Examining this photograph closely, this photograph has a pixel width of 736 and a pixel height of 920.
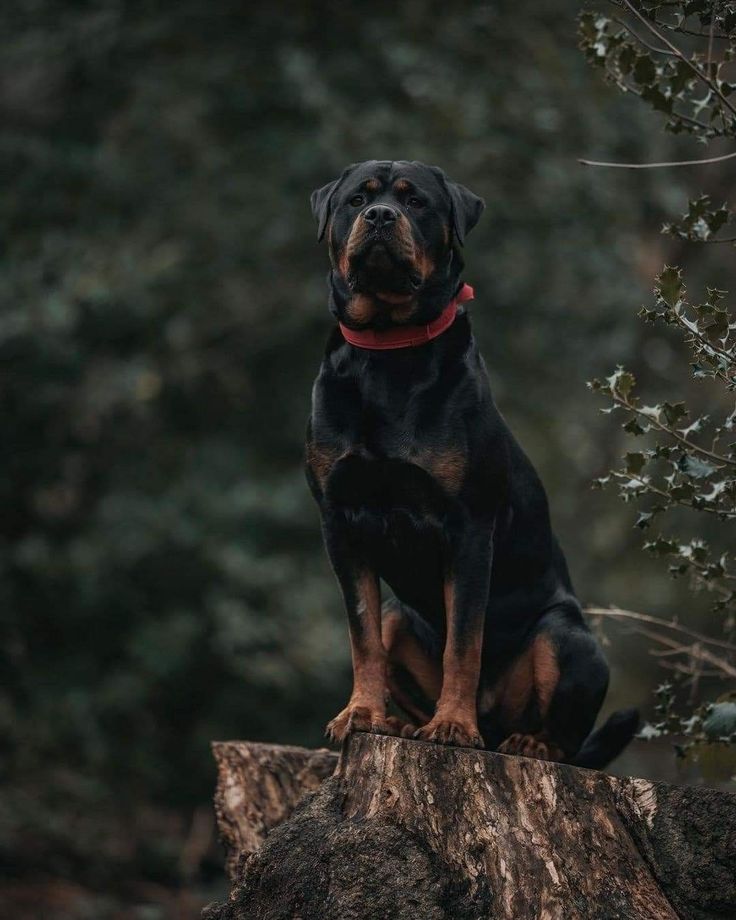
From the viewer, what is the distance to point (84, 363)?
10.1m

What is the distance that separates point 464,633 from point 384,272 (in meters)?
1.14

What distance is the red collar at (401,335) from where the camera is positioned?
4273mm

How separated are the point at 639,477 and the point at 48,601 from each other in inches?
263

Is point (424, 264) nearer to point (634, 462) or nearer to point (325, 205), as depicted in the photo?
point (325, 205)

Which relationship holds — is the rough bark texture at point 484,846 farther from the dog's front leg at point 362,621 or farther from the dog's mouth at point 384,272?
the dog's mouth at point 384,272

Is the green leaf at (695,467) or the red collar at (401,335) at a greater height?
the red collar at (401,335)

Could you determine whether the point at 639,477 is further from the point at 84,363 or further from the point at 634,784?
the point at 84,363

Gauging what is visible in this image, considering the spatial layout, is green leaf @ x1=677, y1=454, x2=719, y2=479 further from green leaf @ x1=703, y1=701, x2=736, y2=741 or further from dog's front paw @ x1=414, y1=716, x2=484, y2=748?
dog's front paw @ x1=414, y1=716, x2=484, y2=748

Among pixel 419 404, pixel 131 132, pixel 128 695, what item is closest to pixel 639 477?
pixel 419 404

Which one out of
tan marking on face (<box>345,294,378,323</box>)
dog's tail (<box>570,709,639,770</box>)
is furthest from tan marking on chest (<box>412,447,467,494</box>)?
dog's tail (<box>570,709,639,770</box>)

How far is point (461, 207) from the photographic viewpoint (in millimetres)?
4391

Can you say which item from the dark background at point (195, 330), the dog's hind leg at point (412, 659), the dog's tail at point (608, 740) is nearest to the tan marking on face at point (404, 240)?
the dog's hind leg at point (412, 659)

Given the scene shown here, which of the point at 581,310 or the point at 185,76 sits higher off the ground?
the point at 185,76

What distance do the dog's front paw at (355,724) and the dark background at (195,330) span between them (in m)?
5.55
